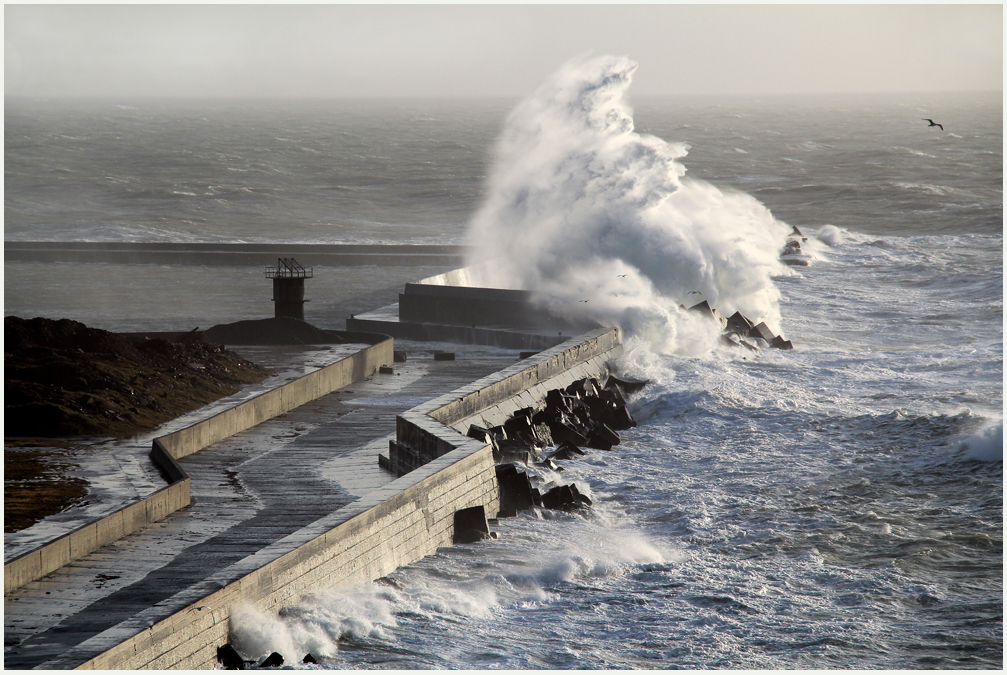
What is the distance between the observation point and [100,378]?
14977mm

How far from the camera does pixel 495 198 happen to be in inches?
1275

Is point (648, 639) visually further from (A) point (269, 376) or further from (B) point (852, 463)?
(A) point (269, 376)

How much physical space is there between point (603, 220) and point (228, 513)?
1988 centimetres

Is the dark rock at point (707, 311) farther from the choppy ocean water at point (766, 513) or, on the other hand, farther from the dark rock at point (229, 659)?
the dark rock at point (229, 659)

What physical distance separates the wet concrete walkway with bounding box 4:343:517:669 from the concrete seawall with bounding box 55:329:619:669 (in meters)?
0.28

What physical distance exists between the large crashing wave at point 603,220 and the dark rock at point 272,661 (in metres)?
18.7

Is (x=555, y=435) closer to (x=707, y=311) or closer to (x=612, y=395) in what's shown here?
(x=612, y=395)

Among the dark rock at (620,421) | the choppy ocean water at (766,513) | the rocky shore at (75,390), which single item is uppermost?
the rocky shore at (75,390)

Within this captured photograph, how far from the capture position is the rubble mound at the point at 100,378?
13688mm

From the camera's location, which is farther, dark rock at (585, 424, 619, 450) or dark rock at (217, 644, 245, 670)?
dark rock at (585, 424, 619, 450)

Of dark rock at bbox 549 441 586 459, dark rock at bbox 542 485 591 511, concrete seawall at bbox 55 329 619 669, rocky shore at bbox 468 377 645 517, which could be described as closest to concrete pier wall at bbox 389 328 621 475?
concrete seawall at bbox 55 329 619 669

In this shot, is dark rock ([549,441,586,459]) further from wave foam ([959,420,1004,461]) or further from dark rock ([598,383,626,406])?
wave foam ([959,420,1004,461])

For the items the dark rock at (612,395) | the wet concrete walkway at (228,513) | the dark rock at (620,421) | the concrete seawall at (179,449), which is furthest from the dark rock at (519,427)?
the concrete seawall at (179,449)

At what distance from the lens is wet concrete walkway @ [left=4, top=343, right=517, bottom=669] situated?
27.7 feet
